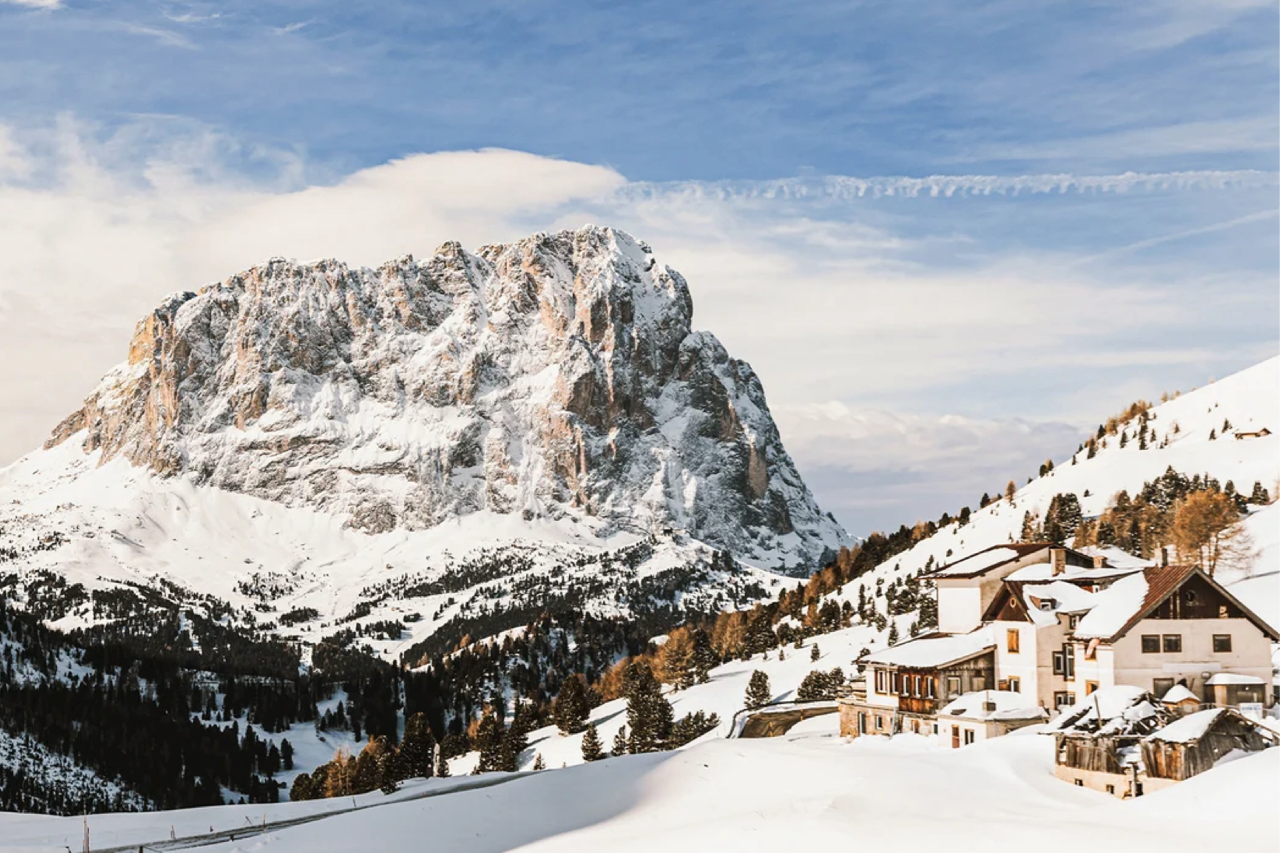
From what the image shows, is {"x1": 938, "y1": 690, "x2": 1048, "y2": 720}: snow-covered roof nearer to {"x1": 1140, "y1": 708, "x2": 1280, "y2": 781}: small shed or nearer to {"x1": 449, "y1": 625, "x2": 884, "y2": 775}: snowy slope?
{"x1": 1140, "y1": 708, "x2": 1280, "y2": 781}: small shed

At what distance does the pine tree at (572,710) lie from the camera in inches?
4709

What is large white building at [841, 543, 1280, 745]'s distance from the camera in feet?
179

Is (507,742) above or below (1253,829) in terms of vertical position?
below

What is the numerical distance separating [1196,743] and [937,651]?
24.9 meters

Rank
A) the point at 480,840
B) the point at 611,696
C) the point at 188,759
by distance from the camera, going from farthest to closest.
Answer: the point at 188,759, the point at 611,696, the point at 480,840

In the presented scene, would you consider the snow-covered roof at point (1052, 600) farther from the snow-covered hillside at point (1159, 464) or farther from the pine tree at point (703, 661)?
the snow-covered hillside at point (1159, 464)

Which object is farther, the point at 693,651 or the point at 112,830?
the point at 693,651

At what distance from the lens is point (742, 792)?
41.6m

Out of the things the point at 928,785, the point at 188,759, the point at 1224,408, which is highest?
the point at 1224,408

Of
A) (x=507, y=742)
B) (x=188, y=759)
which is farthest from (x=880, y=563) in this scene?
(x=188, y=759)

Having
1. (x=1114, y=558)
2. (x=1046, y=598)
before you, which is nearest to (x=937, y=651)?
(x=1046, y=598)

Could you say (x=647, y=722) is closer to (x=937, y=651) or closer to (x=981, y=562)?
A: (x=981, y=562)

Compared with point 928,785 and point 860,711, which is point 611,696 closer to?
point 860,711

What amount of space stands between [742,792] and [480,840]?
29.4ft
